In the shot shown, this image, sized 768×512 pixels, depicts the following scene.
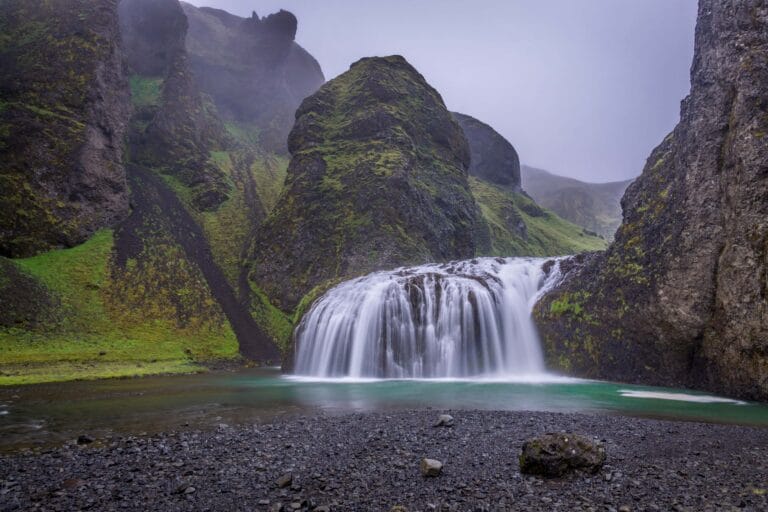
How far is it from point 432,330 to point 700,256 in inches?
581

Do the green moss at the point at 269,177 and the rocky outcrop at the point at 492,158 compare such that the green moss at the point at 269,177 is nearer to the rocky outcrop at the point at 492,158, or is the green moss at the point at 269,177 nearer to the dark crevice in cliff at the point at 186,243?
the dark crevice in cliff at the point at 186,243

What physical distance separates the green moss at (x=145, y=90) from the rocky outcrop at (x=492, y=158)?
89481mm

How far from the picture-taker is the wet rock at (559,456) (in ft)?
21.7

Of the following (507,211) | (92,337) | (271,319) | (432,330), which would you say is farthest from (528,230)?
(92,337)

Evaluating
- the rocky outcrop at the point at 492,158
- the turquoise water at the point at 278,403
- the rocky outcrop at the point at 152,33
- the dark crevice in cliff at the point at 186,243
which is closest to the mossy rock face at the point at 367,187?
the dark crevice in cliff at the point at 186,243

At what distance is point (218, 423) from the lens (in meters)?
11.5

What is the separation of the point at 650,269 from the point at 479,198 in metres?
97.2

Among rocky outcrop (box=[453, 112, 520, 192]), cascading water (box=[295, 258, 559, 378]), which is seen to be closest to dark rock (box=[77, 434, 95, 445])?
cascading water (box=[295, 258, 559, 378])

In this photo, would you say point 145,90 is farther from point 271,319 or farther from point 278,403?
point 278,403

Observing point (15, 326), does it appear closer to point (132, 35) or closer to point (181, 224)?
point (181, 224)

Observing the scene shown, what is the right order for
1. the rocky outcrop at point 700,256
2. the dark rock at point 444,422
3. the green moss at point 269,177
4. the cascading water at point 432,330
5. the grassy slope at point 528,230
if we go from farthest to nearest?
the grassy slope at point 528,230, the green moss at point 269,177, the cascading water at point 432,330, the rocky outcrop at point 700,256, the dark rock at point 444,422

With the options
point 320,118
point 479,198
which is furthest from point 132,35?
point 479,198

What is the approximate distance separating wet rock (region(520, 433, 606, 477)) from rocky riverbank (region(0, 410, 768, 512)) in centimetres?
19

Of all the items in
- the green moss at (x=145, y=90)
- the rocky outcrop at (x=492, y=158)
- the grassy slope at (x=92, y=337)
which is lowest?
the grassy slope at (x=92, y=337)
